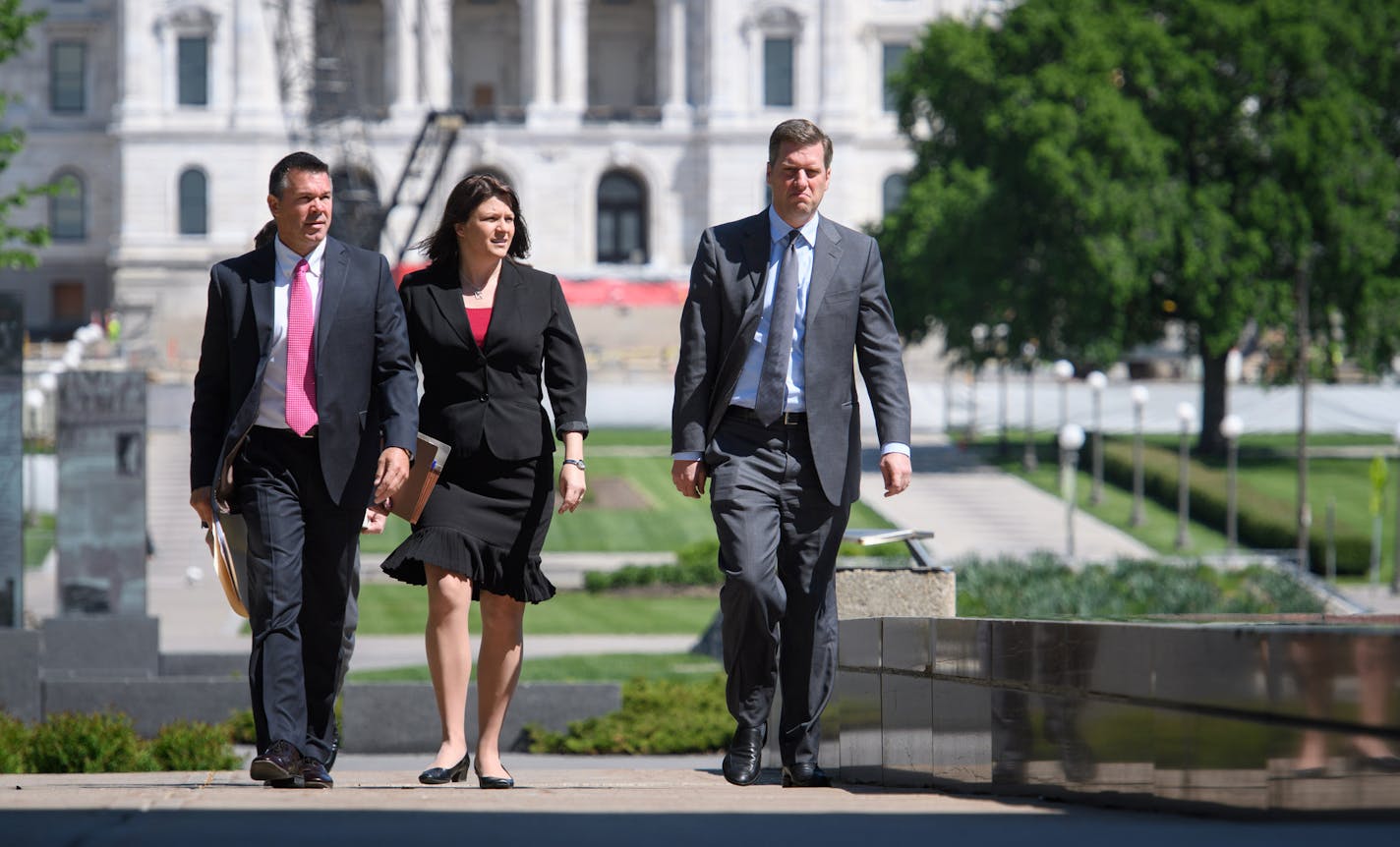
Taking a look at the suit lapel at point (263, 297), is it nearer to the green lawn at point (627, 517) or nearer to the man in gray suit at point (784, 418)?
the man in gray suit at point (784, 418)

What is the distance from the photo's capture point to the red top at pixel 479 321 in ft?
26.9

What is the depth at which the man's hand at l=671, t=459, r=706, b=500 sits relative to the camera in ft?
25.6

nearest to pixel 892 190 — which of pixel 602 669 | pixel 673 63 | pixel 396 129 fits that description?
pixel 673 63

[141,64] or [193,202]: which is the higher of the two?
[141,64]

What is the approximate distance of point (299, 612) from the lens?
7859mm

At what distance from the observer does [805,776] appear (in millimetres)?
7918

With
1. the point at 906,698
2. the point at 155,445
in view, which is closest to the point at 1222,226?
the point at 155,445

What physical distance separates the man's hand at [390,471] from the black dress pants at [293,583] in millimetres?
200

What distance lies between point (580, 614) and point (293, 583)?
82.2ft

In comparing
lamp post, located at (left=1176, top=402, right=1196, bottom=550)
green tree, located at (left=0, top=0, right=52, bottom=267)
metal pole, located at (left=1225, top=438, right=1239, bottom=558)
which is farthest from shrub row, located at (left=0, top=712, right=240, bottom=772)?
lamp post, located at (left=1176, top=402, right=1196, bottom=550)

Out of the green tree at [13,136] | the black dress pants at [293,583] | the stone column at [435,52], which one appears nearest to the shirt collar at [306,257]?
the black dress pants at [293,583]

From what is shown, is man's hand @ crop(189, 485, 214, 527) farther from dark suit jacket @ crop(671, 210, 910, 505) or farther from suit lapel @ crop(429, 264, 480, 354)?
dark suit jacket @ crop(671, 210, 910, 505)

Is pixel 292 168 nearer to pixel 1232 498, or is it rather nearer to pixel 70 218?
pixel 1232 498

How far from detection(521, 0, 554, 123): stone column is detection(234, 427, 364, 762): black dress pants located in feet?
240
